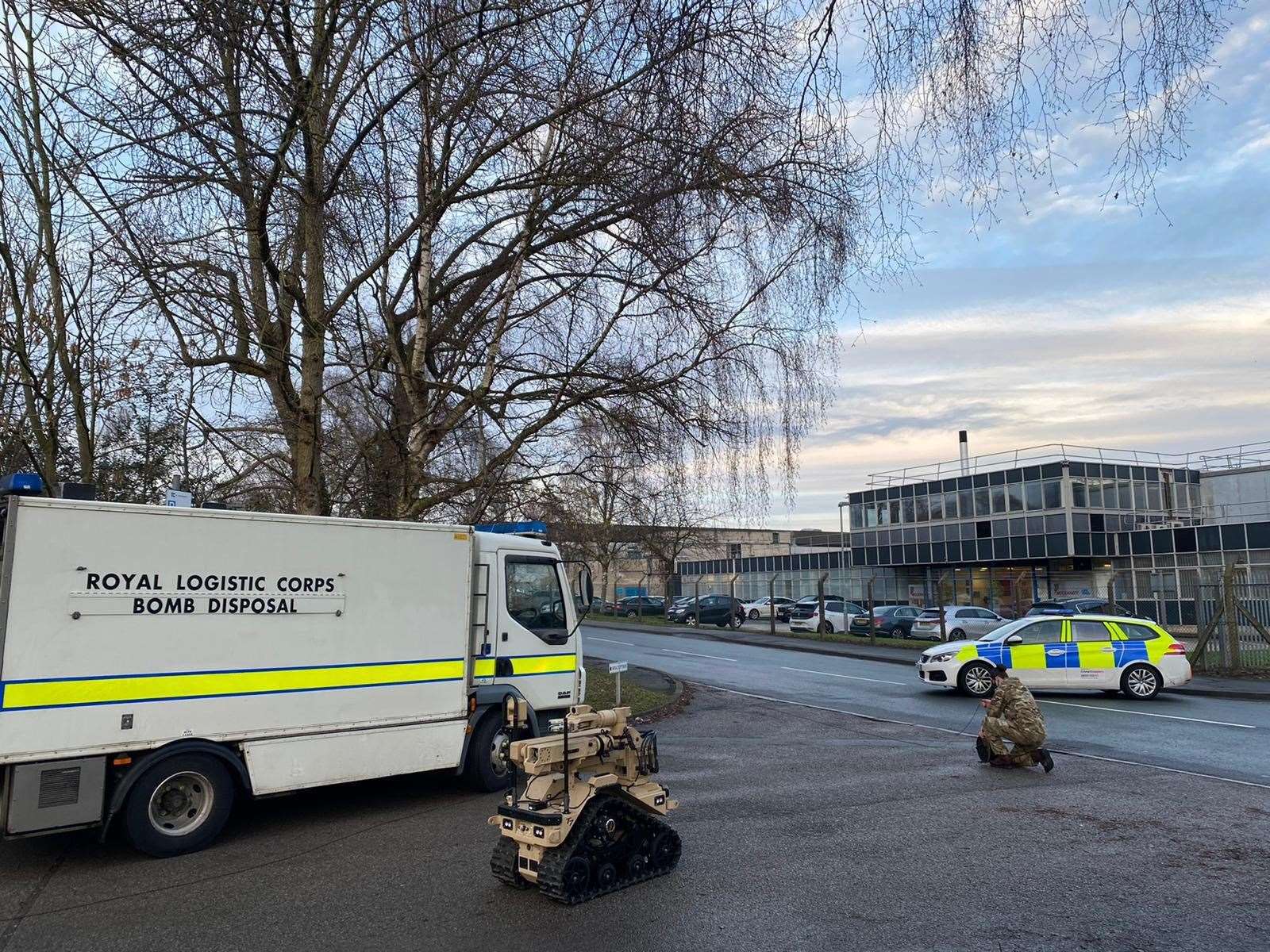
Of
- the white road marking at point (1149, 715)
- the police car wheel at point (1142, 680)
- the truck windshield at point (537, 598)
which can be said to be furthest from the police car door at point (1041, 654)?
the truck windshield at point (537, 598)

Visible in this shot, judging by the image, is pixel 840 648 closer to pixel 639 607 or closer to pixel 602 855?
pixel 602 855

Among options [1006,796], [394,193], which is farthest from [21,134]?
[1006,796]

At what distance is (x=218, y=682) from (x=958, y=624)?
2908cm

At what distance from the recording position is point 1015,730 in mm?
9898

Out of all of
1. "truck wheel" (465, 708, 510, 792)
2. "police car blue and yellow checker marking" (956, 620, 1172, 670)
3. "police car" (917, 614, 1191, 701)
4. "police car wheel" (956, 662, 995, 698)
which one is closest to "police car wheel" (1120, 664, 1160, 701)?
"police car" (917, 614, 1191, 701)

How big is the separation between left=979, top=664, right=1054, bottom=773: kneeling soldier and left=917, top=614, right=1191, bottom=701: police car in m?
7.09

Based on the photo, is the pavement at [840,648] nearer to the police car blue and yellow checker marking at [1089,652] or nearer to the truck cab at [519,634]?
the police car blue and yellow checker marking at [1089,652]

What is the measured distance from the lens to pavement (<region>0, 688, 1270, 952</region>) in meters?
5.12

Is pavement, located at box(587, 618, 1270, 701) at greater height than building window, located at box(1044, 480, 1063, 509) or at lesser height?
lesser

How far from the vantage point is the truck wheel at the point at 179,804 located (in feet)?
21.7

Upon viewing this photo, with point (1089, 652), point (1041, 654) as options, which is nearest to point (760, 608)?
point (1041, 654)

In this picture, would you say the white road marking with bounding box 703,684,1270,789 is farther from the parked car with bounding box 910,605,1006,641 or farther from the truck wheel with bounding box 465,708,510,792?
the parked car with bounding box 910,605,1006,641

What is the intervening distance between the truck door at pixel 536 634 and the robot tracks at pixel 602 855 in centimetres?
335

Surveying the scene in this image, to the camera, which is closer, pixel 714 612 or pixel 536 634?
pixel 536 634
